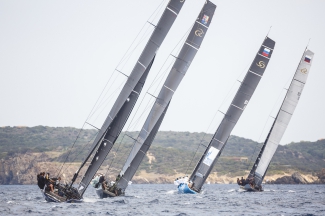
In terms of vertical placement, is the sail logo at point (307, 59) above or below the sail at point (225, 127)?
above

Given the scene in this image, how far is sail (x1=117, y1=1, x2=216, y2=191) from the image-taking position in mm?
47500

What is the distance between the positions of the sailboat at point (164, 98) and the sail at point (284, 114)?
16.3 m

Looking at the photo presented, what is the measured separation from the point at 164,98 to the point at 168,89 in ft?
2.76

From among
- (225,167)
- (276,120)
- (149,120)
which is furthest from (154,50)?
(225,167)

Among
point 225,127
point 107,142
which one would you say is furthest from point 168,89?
point 225,127

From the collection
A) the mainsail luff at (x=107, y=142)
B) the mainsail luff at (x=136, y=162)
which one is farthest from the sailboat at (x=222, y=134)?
the mainsail luff at (x=107, y=142)

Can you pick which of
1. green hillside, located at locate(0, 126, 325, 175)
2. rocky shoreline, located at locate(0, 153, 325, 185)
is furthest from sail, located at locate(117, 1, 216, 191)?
green hillside, located at locate(0, 126, 325, 175)

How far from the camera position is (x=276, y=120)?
6228 cm

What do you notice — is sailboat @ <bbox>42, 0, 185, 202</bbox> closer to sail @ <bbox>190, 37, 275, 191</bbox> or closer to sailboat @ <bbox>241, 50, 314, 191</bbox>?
sail @ <bbox>190, 37, 275, 191</bbox>

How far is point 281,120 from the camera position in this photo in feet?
204

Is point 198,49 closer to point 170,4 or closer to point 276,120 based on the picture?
point 170,4

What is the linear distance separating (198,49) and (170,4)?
6.52 m

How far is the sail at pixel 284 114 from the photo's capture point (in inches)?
2450

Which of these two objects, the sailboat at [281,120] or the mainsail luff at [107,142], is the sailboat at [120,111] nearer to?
the mainsail luff at [107,142]
